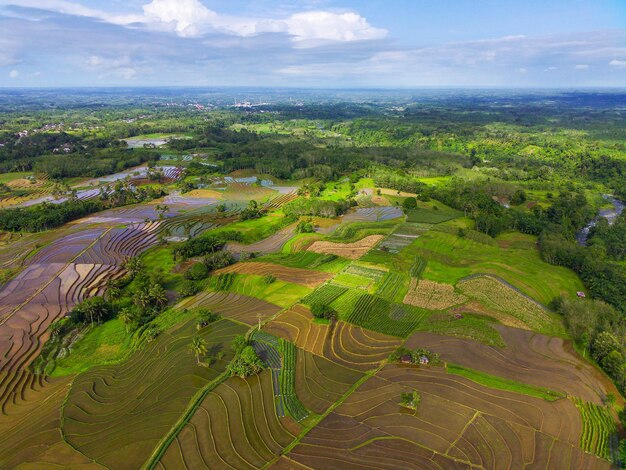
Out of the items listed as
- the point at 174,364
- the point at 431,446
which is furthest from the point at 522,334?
the point at 174,364

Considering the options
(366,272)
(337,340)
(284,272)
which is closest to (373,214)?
(366,272)

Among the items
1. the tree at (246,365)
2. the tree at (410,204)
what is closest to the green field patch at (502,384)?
the tree at (246,365)

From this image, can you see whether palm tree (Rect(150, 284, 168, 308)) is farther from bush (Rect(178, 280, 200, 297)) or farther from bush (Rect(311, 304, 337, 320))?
bush (Rect(311, 304, 337, 320))

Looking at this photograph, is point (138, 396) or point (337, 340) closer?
point (138, 396)

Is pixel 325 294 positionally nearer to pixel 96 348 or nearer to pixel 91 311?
pixel 96 348

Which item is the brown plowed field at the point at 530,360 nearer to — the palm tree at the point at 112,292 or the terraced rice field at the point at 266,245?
the terraced rice field at the point at 266,245

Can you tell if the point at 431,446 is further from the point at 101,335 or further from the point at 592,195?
the point at 592,195

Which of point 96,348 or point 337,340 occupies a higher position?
point 337,340
